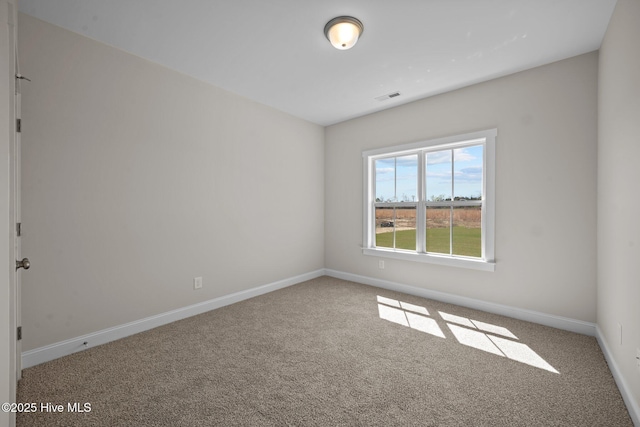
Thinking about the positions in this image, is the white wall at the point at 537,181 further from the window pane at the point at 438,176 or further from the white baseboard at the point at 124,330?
the white baseboard at the point at 124,330

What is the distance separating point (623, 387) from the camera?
179 centimetres

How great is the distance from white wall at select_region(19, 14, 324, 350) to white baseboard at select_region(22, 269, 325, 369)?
0.06m

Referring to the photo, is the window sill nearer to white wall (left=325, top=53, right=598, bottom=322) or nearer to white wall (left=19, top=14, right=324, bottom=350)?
white wall (left=325, top=53, right=598, bottom=322)

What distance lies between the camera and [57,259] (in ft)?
7.43

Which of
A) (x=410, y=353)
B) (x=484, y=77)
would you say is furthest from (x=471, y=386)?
(x=484, y=77)

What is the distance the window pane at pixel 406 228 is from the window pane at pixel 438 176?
0.36 m

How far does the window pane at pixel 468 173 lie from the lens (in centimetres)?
343

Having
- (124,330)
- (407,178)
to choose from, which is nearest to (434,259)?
(407,178)

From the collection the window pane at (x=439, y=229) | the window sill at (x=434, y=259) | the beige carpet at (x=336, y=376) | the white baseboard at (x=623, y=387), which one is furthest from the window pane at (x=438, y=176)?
the white baseboard at (x=623, y=387)

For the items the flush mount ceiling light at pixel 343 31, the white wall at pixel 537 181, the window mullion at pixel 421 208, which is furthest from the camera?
the window mullion at pixel 421 208

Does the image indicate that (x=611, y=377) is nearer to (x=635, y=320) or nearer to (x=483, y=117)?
→ (x=635, y=320)

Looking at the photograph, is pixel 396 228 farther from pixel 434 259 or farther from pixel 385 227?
pixel 434 259

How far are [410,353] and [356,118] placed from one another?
350 cm

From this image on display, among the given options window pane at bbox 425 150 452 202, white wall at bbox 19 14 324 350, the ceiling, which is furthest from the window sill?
the ceiling
